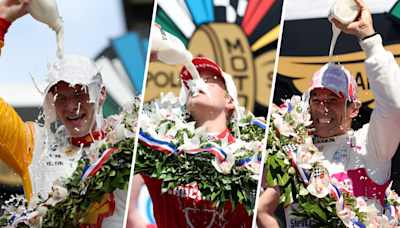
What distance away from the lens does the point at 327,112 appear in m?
2.43

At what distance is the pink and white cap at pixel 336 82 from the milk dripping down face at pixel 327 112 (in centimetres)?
4

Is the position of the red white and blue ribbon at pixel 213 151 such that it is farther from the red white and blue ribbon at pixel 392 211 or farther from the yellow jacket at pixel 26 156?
the red white and blue ribbon at pixel 392 211

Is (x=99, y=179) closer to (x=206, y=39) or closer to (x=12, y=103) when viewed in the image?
(x=206, y=39)

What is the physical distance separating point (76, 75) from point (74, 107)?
0.22 metres

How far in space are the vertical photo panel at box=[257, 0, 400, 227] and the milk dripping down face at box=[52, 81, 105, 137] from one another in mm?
1197

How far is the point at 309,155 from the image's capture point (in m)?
1.89

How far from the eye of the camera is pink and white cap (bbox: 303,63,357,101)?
2387 mm

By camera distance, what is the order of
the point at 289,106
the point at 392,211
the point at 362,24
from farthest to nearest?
the point at 392,211 → the point at 289,106 → the point at 362,24

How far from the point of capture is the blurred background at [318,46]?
2881 mm

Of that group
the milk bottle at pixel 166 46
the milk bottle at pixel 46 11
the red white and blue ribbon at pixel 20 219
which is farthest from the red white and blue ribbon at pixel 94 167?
→ the milk bottle at pixel 46 11

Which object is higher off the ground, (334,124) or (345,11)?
(345,11)

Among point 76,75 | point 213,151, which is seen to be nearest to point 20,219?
point 76,75

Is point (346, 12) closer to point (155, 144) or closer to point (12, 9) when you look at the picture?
point (155, 144)

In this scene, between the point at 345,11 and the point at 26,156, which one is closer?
the point at 345,11
